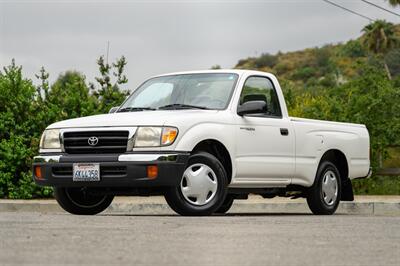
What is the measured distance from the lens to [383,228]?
10.7 meters

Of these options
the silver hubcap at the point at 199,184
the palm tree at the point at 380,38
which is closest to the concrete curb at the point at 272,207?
the silver hubcap at the point at 199,184

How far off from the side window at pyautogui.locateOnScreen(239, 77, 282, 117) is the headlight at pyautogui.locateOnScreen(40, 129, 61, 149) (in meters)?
2.34

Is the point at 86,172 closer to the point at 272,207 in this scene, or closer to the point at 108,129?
the point at 108,129

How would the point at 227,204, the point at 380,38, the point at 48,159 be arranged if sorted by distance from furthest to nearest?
the point at 380,38 < the point at 227,204 < the point at 48,159

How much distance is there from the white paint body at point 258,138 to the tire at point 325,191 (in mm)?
189

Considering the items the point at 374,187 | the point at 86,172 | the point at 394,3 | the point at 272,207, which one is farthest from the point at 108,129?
the point at 394,3

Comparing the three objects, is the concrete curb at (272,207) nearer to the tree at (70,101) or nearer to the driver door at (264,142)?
the tree at (70,101)

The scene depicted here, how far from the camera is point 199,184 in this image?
40.1ft

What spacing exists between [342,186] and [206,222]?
4876 millimetres

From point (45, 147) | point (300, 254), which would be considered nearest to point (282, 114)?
point (45, 147)

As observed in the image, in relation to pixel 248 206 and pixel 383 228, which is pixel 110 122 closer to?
pixel 383 228

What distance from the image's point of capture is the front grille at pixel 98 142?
12.2 m

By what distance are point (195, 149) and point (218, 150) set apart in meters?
0.51

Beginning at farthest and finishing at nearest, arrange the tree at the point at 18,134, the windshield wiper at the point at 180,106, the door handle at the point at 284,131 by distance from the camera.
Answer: the tree at the point at 18,134 → the door handle at the point at 284,131 → the windshield wiper at the point at 180,106
